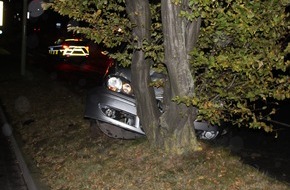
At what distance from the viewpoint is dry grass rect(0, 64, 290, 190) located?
521cm

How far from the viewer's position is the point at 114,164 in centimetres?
591

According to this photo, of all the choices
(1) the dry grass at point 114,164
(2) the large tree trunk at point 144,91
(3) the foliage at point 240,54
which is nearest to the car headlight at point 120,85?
(2) the large tree trunk at point 144,91

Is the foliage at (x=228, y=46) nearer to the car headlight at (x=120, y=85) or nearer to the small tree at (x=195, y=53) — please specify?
the small tree at (x=195, y=53)

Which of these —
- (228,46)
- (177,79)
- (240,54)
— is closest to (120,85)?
(177,79)

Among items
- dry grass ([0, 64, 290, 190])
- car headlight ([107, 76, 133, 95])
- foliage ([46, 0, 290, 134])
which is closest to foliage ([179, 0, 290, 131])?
foliage ([46, 0, 290, 134])

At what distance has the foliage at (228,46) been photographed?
4.55m

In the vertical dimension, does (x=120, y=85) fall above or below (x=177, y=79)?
below

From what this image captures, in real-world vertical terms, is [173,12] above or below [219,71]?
above

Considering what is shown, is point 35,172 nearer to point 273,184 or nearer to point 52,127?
point 52,127

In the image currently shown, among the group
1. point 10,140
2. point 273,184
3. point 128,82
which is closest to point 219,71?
point 273,184

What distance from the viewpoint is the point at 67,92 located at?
11492 millimetres

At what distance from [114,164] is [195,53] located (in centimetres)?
196

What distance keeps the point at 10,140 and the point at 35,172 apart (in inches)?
83.5

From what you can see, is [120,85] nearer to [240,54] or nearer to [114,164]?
[114,164]
